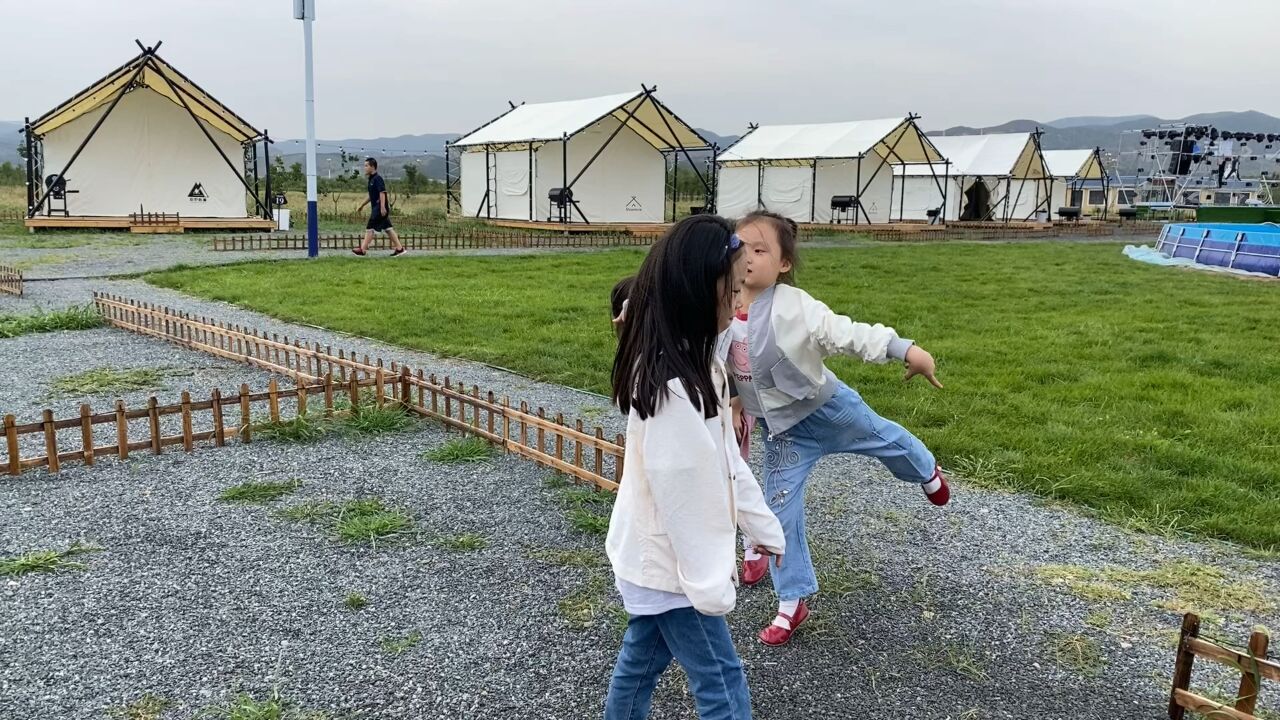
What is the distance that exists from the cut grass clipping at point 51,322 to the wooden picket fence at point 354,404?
278cm

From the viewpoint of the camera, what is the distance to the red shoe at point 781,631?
3.10 metres

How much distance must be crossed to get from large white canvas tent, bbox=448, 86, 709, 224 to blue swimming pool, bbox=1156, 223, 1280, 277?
13.0m

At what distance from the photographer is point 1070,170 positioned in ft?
142

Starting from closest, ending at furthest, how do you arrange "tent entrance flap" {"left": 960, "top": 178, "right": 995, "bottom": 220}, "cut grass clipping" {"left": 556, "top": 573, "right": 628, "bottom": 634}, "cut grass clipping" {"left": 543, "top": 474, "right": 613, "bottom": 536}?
"cut grass clipping" {"left": 556, "top": 573, "right": 628, "bottom": 634} → "cut grass clipping" {"left": 543, "top": 474, "right": 613, "bottom": 536} → "tent entrance flap" {"left": 960, "top": 178, "right": 995, "bottom": 220}

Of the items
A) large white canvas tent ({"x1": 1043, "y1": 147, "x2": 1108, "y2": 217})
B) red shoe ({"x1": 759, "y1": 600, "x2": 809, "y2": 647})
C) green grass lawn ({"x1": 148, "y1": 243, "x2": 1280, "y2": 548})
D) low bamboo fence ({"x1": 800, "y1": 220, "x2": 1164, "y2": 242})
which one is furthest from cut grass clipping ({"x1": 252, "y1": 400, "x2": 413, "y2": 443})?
large white canvas tent ({"x1": 1043, "y1": 147, "x2": 1108, "y2": 217})

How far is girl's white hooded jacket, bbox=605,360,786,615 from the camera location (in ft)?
6.45

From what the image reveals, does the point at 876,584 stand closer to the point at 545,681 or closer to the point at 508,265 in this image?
the point at 545,681

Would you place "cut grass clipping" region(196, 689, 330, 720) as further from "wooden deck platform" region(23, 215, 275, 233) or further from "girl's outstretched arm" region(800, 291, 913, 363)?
"wooden deck platform" region(23, 215, 275, 233)

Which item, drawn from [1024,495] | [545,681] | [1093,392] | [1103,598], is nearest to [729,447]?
[545,681]

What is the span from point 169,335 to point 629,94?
20.4m

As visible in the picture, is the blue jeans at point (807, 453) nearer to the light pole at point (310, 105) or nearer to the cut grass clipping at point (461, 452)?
the cut grass clipping at point (461, 452)

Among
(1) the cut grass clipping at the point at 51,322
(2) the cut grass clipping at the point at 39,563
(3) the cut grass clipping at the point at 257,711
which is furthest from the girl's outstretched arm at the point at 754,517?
(1) the cut grass clipping at the point at 51,322

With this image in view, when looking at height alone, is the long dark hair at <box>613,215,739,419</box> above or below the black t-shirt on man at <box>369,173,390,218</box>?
below

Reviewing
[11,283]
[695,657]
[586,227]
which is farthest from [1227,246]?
[11,283]
